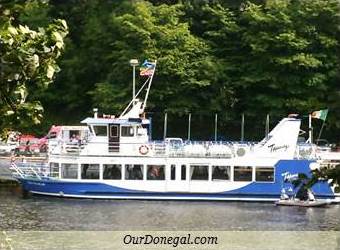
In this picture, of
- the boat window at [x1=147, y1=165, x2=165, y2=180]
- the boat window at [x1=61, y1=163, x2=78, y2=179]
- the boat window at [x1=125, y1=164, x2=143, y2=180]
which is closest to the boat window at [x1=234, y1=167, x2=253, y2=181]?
the boat window at [x1=147, y1=165, x2=165, y2=180]

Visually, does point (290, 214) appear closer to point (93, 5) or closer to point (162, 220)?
point (162, 220)

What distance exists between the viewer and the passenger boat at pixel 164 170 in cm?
2817

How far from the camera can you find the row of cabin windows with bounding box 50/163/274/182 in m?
28.3

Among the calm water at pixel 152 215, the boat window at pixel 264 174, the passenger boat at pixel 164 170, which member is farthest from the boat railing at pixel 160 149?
the calm water at pixel 152 215

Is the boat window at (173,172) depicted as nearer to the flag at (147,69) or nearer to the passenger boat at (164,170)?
the passenger boat at (164,170)

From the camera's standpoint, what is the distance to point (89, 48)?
42.9 meters

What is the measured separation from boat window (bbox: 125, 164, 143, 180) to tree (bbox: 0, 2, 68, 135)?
25.1 m

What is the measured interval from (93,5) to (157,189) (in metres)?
18.6

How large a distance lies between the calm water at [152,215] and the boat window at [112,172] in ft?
4.24

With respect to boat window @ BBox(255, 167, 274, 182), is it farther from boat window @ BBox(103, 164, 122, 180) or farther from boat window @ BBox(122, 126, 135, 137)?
boat window @ BBox(103, 164, 122, 180)

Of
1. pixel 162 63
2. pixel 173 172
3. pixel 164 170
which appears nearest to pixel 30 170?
pixel 164 170

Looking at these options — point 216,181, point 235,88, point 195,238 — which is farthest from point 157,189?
point 235,88

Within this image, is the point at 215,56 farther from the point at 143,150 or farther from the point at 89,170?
the point at 89,170

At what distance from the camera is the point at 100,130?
2906 centimetres
